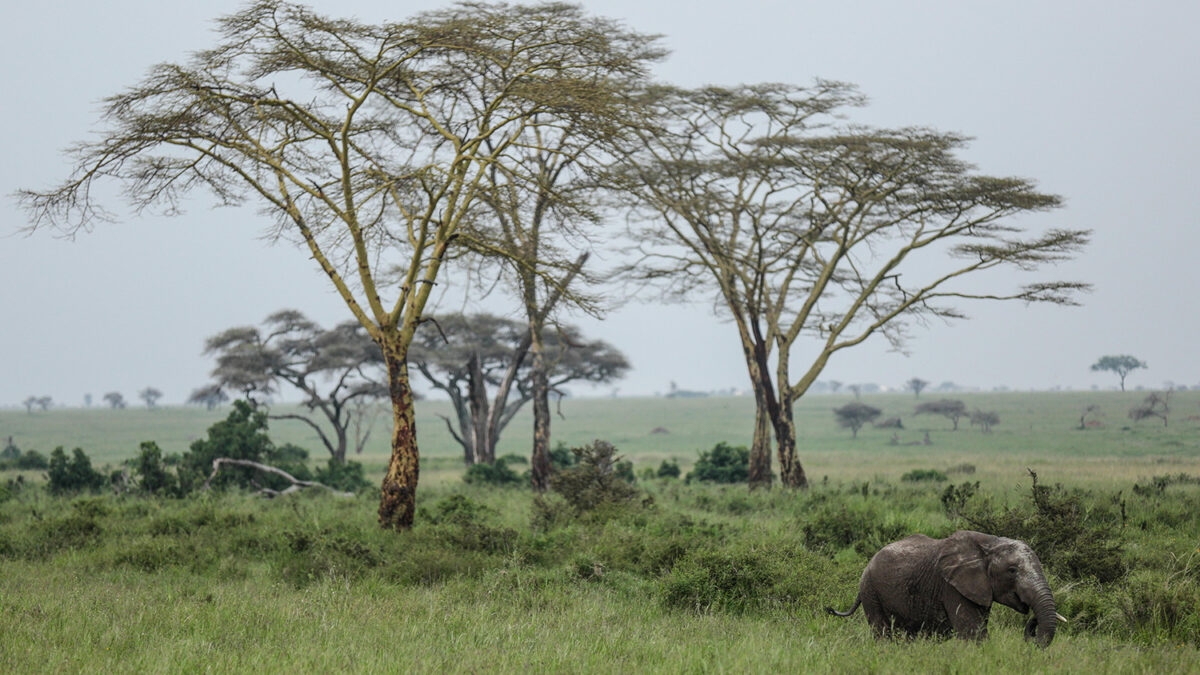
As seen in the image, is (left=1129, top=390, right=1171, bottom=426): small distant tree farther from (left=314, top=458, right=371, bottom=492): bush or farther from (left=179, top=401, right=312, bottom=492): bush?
(left=179, top=401, right=312, bottom=492): bush

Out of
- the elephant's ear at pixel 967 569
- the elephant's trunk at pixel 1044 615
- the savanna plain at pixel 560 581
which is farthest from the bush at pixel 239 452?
the elephant's trunk at pixel 1044 615

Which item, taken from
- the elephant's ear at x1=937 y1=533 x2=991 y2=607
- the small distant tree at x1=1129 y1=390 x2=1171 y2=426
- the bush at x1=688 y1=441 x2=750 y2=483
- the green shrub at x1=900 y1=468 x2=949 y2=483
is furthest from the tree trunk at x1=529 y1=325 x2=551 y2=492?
the small distant tree at x1=1129 y1=390 x2=1171 y2=426

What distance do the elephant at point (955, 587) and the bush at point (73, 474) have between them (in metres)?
21.2

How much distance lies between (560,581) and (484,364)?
30016 mm

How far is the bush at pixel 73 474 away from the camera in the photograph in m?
23.0

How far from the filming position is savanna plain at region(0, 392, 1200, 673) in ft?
21.0

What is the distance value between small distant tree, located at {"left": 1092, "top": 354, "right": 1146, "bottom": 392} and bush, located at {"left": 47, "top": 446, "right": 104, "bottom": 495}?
2921 inches

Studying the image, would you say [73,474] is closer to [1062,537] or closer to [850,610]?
[850,610]

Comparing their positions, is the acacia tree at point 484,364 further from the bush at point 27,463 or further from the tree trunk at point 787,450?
the bush at point 27,463

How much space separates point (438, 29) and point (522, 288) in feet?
14.5

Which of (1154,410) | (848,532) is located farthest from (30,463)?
(1154,410)

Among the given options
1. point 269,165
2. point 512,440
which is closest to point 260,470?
point 269,165

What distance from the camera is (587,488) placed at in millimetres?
16125

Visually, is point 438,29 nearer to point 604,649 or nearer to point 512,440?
→ point 604,649
